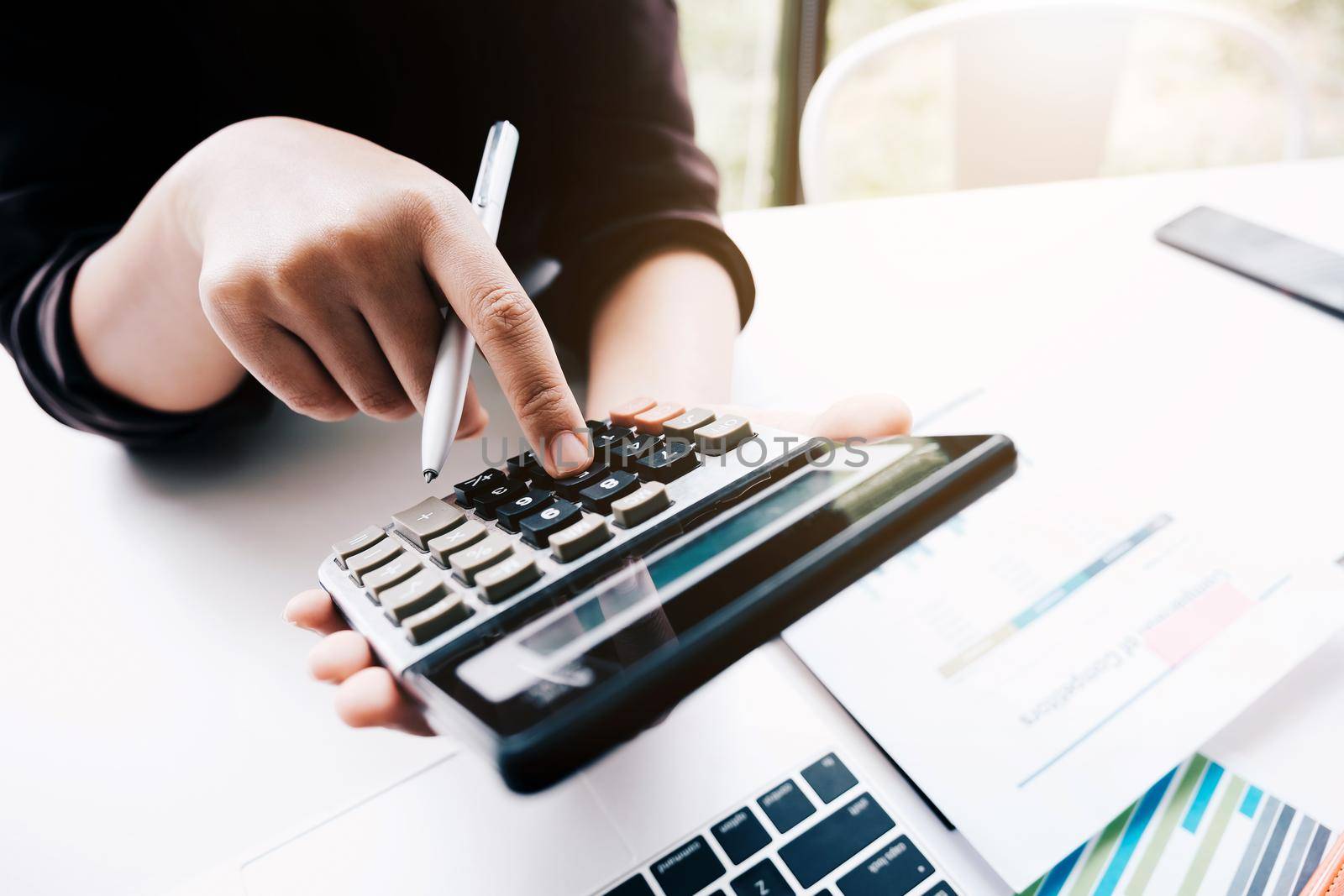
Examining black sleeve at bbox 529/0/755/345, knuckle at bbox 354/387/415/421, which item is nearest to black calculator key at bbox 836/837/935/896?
knuckle at bbox 354/387/415/421

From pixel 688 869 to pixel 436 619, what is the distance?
0.32 feet

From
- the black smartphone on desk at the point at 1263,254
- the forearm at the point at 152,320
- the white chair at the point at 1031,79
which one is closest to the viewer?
the forearm at the point at 152,320

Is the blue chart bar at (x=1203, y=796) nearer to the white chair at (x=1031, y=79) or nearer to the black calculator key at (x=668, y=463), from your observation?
the black calculator key at (x=668, y=463)

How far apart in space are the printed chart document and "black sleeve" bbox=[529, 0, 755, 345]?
224 millimetres

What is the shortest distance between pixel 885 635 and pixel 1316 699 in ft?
0.43

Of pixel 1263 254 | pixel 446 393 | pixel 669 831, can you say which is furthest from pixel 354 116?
pixel 1263 254

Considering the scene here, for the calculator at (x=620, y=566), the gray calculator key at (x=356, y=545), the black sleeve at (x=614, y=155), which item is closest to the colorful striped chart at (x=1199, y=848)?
the calculator at (x=620, y=566)

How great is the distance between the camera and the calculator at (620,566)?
0.62 feet

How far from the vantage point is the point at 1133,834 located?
0.77ft

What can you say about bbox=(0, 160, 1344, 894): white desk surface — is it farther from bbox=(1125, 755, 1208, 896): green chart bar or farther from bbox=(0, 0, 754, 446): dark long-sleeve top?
bbox=(1125, 755, 1208, 896): green chart bar

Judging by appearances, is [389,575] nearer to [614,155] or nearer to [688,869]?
[688,869]

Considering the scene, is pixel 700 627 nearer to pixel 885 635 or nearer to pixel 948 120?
pixel 885 635

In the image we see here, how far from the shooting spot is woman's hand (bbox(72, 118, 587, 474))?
25cm

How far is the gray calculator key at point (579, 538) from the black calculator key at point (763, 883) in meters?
0.10
